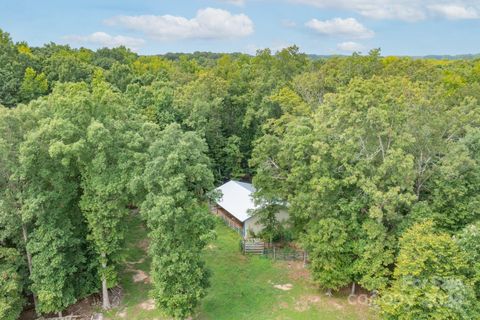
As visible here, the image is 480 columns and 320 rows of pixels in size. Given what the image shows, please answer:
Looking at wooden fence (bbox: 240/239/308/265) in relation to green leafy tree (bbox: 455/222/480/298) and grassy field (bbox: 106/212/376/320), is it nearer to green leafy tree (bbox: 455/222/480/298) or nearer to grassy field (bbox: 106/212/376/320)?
grassy field (bbox: 106/212/376/320)

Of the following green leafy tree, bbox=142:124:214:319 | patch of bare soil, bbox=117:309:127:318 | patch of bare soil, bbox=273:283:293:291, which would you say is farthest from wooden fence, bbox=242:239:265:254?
patch of bare soil, bbox=117:309:127:318

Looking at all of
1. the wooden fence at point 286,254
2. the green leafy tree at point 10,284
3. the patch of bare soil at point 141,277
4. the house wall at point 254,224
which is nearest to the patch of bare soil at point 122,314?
the patch of bare soil at point 141,277

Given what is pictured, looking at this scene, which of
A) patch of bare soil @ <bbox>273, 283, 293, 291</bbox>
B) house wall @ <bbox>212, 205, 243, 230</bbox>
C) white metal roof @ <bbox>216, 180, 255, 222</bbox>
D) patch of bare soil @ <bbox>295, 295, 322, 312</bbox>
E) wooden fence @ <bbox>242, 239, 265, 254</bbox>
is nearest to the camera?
patch of bare soil @ <bbox>295, 295, 322, 312</bbox>

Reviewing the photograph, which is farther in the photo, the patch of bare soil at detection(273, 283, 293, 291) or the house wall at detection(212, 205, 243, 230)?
the house wall at detection(212, 205, 243, 230)

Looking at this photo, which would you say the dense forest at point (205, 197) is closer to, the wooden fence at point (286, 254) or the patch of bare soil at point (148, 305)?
the patch of bare soil at point (148, 305)

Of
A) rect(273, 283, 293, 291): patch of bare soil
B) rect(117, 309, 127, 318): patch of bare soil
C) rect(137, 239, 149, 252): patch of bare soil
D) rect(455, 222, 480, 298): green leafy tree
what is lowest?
rect(117, 309, 127, 318): patch of bare soil

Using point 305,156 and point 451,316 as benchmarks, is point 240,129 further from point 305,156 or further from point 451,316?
point 451,316

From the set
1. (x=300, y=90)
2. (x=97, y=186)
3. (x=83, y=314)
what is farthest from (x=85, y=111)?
(x=300, y=90)

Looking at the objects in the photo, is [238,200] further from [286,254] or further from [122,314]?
[122,314]
